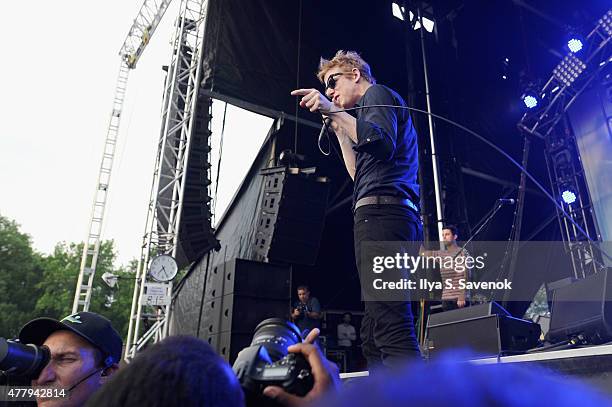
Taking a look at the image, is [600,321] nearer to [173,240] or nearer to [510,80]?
[173,240]

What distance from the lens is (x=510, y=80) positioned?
8297 millimetres

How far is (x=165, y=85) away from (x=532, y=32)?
21.5 ft

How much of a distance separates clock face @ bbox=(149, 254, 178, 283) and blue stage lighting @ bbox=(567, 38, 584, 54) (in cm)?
665

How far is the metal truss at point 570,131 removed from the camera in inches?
256

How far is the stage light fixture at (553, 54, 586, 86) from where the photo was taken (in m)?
6.68

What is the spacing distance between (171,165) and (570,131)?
642 centimetres

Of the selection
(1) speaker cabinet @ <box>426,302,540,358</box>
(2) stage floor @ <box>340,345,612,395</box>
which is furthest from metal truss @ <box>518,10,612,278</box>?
(2) stage floor @ <box>340,345,612,395</box>

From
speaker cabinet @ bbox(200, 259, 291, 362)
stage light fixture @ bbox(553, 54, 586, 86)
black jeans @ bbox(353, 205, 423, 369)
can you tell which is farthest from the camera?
stage light fixture @ bbox(553, 54, 586, 86)

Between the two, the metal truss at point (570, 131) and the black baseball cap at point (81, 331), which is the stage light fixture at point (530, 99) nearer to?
the metal truss at point (570, 131)

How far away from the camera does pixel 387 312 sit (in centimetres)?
177

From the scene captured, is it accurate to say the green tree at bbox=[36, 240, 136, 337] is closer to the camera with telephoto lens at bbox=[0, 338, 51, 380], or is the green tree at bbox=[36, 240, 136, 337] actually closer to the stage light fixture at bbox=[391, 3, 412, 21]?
the stage light fixture at bbox=[391, 3, 412, 21]

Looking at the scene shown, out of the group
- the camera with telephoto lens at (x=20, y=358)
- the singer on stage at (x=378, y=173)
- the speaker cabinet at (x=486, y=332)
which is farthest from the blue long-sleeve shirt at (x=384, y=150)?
the speaker cabinet at (x=486, y=332)

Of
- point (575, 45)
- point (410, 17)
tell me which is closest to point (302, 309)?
point (410, 17)

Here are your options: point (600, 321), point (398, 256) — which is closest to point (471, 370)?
point (398, 256)
